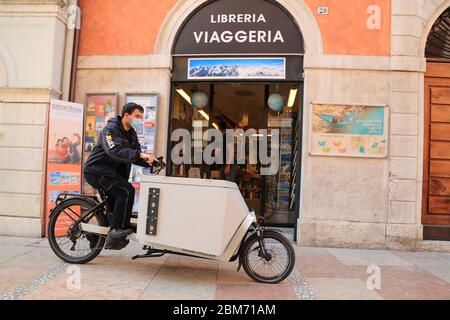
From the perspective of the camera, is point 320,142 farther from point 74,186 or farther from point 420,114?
point 74,186

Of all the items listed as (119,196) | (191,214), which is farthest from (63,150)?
(191,214)

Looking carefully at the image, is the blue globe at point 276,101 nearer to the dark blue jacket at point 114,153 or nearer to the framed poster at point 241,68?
the framed poster at point 241,68

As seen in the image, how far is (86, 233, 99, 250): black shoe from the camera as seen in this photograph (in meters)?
4.95

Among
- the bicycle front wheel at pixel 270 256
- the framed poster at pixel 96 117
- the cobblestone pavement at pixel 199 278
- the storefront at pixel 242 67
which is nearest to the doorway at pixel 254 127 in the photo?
the storefront at pixel 242 67

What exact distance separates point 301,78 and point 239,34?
4.67 ft

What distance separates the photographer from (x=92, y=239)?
4.97 metres

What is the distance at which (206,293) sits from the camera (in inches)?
159

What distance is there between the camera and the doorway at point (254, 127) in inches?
307

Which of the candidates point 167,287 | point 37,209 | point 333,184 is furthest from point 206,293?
point 37,209

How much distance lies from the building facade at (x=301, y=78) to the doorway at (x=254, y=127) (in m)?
0.50

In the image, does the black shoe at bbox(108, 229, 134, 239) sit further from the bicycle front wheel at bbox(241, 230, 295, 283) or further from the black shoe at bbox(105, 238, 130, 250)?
the bicycle front wheel at bbox(241, 230, 295, 283)

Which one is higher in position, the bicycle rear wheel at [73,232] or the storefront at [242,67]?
the storefront at [242,67]

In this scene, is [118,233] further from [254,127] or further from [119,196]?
[254,127]
